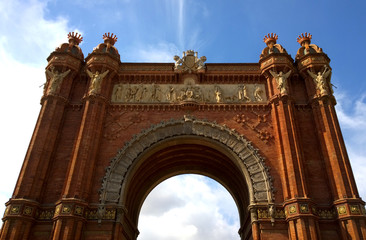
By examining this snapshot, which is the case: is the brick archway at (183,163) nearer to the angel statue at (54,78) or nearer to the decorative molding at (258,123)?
the decorative molding at (258,123)

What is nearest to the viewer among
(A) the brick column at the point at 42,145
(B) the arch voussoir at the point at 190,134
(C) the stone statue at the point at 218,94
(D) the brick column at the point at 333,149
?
(D) the brick column at the point at 333,149

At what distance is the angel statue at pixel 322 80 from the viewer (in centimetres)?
1862

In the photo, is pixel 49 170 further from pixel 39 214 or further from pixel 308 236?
pixel 308 236

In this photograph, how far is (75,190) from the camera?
Result: 1573 cm

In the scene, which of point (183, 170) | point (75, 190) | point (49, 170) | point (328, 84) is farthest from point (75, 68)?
point (328, 84)

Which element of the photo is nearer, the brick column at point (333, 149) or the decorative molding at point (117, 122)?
the brick column at point (333, 149)

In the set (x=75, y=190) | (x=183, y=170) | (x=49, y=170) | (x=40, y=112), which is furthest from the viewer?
(x=183, y=170)

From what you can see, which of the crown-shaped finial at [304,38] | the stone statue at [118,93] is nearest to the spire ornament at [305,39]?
the crown-shaped finial at [304,38]

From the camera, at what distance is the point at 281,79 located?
63.2 feet

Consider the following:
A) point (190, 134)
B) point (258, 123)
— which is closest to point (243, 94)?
point (258, 123)

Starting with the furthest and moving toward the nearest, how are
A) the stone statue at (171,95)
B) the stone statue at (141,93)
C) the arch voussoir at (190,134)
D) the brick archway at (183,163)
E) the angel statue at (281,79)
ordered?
1. the stone statue at (141,93)
2. the stone statue at (171,95)
3. the angel statue at (281,79)
4. the brick archway at (183,163)
5. the arch voussoir at (190,134)

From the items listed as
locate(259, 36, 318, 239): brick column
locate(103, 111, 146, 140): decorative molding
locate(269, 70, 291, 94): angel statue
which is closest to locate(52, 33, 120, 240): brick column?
locate(103, 111, 146, 140): decorative molding

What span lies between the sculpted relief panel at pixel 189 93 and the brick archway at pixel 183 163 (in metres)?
1.83

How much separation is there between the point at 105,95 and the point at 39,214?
7678mm
